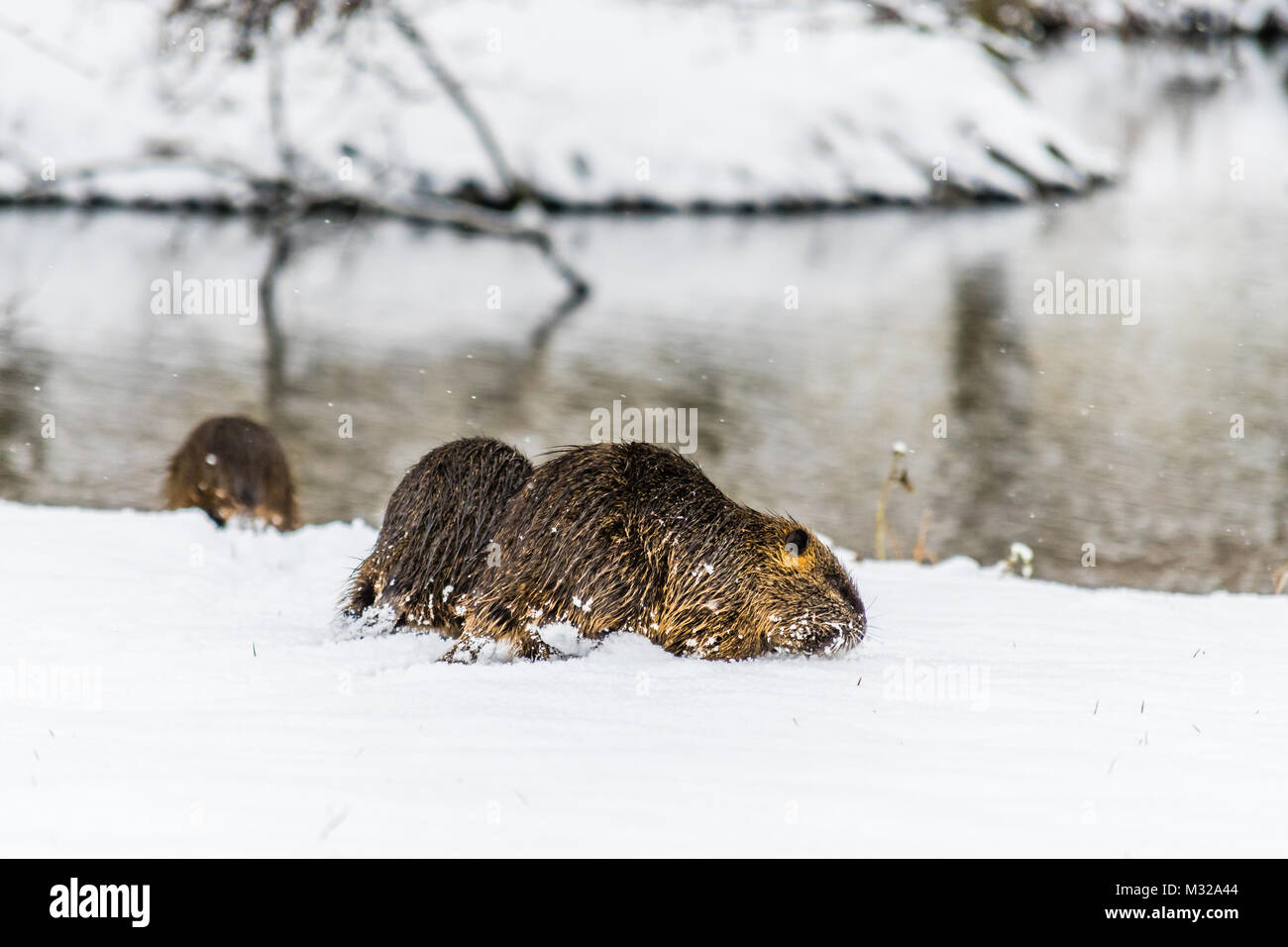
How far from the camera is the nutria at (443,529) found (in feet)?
13.7

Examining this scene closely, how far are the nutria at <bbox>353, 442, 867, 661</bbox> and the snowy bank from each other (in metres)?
18.2

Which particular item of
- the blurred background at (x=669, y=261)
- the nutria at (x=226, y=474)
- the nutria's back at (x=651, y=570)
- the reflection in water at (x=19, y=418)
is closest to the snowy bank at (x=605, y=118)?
the blurred background at (x=669, y=261)

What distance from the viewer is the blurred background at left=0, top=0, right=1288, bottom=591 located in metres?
12.2

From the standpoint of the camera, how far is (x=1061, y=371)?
54.9 ft

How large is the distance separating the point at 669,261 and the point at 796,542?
19771 mm

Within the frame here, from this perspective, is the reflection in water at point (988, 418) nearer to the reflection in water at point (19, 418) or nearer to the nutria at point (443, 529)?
the nutria at point (443, 529)

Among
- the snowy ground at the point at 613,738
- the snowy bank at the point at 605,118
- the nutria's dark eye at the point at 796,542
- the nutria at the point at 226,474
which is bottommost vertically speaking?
the snowy ground at the point at 613,738

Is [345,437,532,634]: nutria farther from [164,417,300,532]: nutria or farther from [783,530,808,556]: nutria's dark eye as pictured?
[164,417,300,532]: nutria

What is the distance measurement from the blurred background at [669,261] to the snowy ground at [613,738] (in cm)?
268

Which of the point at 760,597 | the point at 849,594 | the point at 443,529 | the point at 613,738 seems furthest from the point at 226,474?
the point at 613,738

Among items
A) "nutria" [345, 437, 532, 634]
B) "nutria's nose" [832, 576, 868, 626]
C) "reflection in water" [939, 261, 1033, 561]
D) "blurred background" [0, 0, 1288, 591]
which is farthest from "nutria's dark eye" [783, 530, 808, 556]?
"reflection in water" [939, 261, 1033, 561]

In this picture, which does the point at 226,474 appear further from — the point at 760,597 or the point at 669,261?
the point at 669,261

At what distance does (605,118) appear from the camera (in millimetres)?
27516

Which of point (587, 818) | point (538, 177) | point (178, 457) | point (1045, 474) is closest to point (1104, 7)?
point (538, 177)
